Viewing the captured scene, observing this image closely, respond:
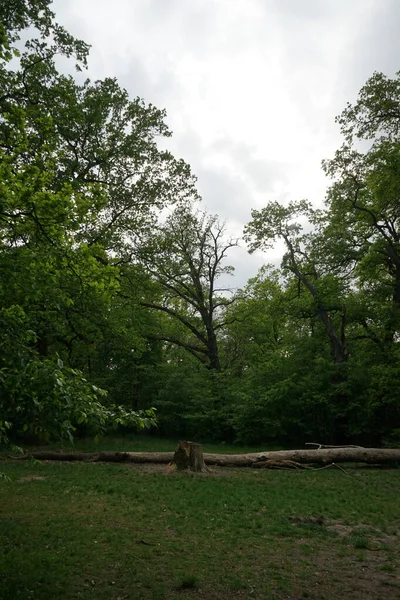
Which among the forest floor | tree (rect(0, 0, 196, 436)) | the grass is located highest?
tree (rect(0, 0, 196, 436))

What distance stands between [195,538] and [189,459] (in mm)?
6794

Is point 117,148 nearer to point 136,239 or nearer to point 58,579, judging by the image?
point 136,239

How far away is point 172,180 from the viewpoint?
22156mm

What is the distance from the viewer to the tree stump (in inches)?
562

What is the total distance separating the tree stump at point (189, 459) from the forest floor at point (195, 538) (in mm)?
1119

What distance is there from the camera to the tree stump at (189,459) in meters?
14.3

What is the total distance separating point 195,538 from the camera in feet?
24.9

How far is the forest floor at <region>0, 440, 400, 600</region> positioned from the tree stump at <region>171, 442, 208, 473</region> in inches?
44.1

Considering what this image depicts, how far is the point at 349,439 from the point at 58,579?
60.5ft

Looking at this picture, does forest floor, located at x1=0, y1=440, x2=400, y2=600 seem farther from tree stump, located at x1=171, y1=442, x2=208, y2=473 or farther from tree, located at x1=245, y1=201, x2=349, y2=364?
tree, located at x1=245, y1=201, x2=349, y2=364

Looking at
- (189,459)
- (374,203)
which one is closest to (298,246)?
(374,203)

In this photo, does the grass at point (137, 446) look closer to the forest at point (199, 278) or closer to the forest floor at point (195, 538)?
the forest at point (199, 278)

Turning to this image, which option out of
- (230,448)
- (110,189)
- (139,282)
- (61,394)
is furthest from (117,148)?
(61,394)

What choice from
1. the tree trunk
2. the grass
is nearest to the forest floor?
the tree trunk
